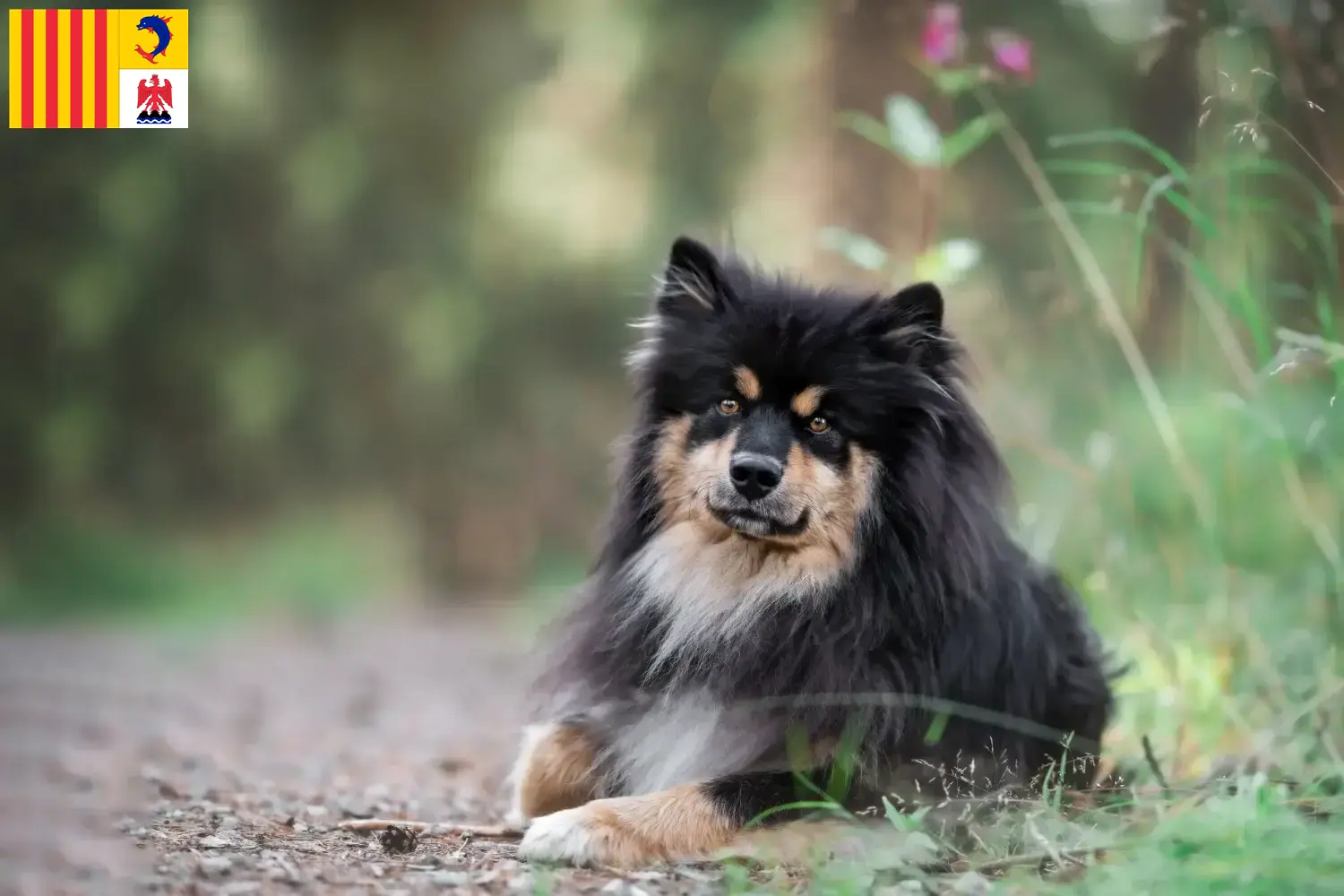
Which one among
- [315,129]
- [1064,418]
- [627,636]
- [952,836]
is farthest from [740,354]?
[315,129]

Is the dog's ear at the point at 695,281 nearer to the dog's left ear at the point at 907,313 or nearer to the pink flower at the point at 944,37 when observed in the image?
the dog's left ear at the point at 907,313

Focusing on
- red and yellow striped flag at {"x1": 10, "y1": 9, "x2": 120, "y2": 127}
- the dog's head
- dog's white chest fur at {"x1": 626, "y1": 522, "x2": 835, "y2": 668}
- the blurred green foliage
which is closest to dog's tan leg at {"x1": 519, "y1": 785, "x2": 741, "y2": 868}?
dog's white chest fur at {"x1": 626, "y1": 522, "x2": 835, "y2": 668}

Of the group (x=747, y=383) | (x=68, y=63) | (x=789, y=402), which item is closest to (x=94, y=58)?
(x=68, y=63)

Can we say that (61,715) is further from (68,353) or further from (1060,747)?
(1060,747)

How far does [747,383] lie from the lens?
2.90 m

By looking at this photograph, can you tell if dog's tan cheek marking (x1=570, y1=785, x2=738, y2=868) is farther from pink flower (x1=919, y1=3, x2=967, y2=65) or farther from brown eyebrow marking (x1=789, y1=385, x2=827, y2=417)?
pink flower (x1=919, y1=3, x2=967, y2=65)

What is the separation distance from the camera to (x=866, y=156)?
5.91m

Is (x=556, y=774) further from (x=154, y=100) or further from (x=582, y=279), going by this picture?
(x=582, y=279)

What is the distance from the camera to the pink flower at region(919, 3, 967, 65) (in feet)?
13.5

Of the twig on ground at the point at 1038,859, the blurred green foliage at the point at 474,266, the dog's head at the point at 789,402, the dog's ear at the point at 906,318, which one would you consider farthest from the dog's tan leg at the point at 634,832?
the blurred green foliage at the point at 474,266

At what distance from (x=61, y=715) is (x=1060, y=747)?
3.96 m

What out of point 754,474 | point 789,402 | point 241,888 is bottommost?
point 241,888

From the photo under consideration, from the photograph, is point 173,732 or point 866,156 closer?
point 173,732

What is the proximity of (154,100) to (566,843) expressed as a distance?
10.8 feet
